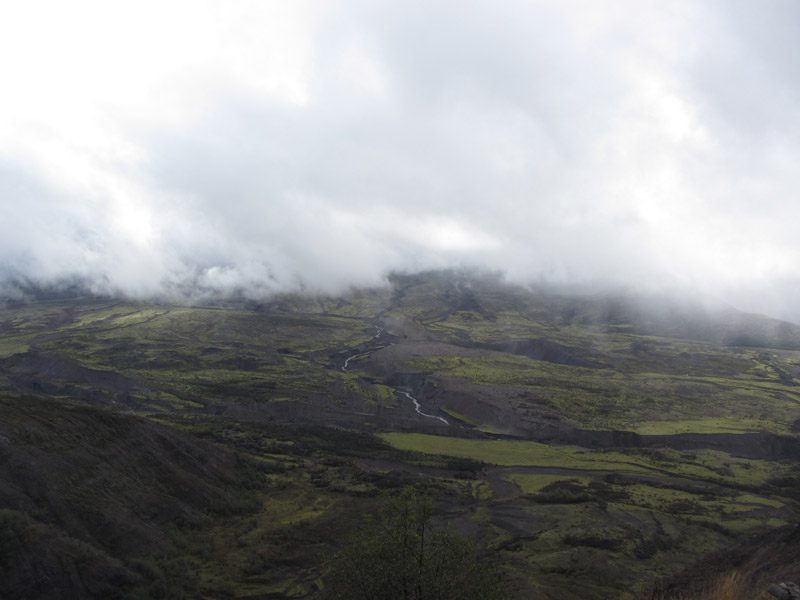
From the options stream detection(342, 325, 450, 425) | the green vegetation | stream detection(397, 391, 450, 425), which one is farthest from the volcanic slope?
the green vegetation

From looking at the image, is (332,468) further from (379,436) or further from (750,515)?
(750,515)

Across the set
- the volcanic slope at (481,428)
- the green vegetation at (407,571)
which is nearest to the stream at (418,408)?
the volcanic slope at (481,428)

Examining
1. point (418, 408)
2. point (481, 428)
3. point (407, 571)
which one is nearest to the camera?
point (407, 571)

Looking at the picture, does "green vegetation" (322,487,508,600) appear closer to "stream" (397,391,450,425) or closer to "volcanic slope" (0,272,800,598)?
"volcanic slope" (0,272,800,598)

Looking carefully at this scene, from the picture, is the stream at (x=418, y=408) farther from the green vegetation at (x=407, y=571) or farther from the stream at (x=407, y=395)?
the green vegetation at (x=407, y=571)

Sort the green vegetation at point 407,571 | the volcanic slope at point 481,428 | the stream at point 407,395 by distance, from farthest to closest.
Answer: the stream at point 407,395 < the volcanic slope at point 481,428 < the green vegetation at point 407,571

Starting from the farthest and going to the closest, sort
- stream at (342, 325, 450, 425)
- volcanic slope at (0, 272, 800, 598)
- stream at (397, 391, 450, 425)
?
stream at (342, 325, 450, 425) → stream at (397, 391, 450, 425) → volcanic slope at (0, 272, 800, 598)

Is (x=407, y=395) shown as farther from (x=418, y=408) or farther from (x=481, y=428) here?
(x=481, y=428)

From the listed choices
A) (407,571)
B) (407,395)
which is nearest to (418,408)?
(407,395)

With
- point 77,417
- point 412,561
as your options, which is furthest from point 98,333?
point 412,561

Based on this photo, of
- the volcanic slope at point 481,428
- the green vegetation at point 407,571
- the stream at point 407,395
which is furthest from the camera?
the stream at point 407,395

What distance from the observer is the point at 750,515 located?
49281 millimetres

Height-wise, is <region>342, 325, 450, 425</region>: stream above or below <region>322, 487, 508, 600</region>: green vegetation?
below

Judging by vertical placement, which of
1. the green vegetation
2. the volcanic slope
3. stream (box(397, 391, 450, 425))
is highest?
the green vegetation
